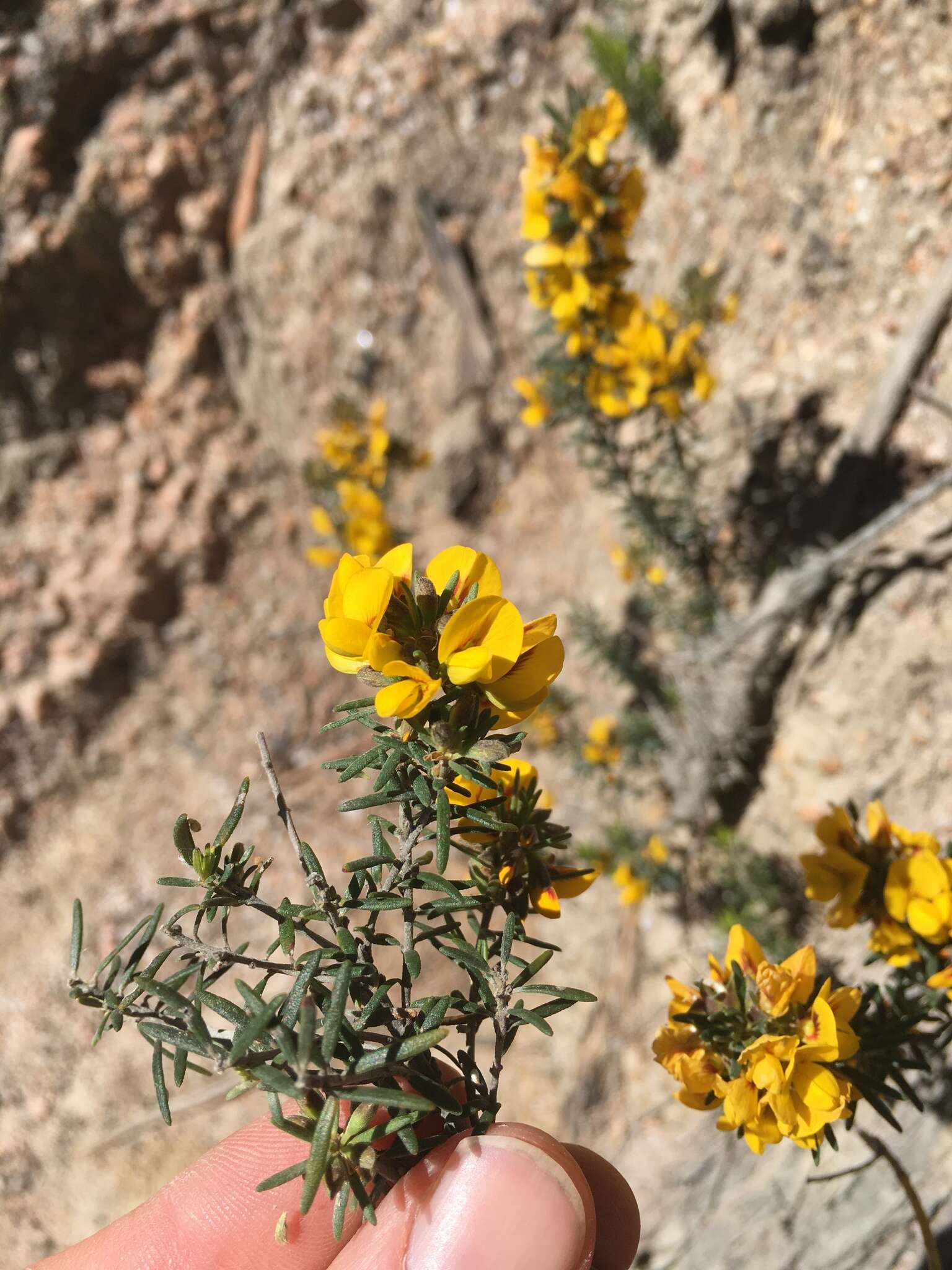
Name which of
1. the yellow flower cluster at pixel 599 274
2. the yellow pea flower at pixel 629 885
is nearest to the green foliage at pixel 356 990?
the yellow flower cluster at pixel 599 274

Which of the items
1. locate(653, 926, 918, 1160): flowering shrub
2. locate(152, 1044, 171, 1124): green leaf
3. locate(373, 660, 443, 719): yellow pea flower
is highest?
locate(373, 660, 443, 719): yellow pea flower

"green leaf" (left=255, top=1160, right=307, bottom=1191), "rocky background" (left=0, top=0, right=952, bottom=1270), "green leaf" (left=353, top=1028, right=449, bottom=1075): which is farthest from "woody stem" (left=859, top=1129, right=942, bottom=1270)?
"rocky background" (left=0, top=0, right=952, bottom=1270)

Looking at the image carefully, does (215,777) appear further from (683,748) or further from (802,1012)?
(802,1012)

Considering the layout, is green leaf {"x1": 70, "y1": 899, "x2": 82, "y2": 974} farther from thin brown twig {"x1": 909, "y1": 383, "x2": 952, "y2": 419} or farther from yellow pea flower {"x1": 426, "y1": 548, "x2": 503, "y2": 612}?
thin brown twig {"x1": 909, "y1": 383, "x2": 952, "y2": 419}

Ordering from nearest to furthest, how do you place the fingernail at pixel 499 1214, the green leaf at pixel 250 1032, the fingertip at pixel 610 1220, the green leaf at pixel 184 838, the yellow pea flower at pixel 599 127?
the green leaf at pixel 250 1032
the green leaf at pixel 184 838
the fingernail at pixel 499 1214
the fingertip at pixel 610 1220
the yellow pea flower at pixel 599 127

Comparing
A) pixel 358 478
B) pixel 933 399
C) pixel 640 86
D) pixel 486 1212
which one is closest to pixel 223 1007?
pixel 486 1212

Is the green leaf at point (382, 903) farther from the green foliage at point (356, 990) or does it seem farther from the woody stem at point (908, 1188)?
the woody stem at point (908, 1188)

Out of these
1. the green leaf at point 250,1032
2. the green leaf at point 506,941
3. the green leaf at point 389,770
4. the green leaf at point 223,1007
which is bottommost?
the green leaf at point 506,941

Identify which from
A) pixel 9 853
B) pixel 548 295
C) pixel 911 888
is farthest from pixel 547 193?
pixel 9 853

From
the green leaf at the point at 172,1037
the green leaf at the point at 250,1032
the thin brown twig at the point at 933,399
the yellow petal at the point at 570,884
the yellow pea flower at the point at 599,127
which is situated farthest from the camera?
the thin brown twig at the point at 933,399

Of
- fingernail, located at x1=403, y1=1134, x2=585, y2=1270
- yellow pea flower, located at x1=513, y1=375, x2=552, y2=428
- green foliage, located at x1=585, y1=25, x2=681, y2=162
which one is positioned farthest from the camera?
green foliage, located at x1=585, y1=25, x2=681, y2=162
